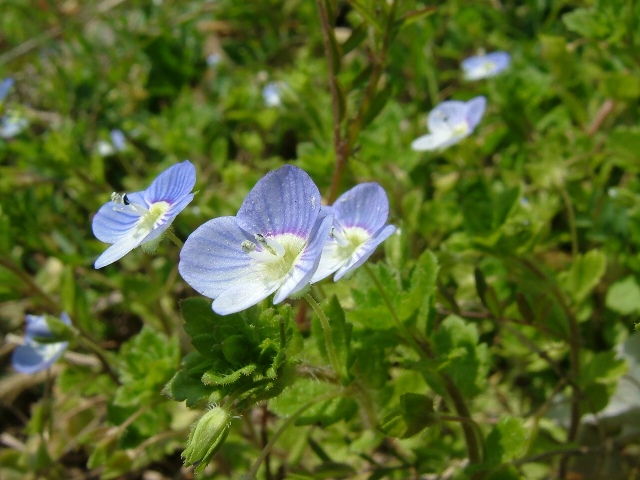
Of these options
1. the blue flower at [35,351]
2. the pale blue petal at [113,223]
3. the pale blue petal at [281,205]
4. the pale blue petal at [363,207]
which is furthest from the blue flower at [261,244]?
the blue flower at [35,351]

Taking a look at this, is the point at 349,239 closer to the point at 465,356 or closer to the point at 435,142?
the point at 465,356

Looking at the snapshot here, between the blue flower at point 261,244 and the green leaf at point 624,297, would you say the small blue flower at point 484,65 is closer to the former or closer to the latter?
the green leaf at point 624,297

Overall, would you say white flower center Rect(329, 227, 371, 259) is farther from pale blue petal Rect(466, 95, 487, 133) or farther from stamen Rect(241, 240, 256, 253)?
pale blue petal Rect(466, 95, 487, 133)

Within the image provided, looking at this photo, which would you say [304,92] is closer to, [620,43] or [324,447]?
[620,43]

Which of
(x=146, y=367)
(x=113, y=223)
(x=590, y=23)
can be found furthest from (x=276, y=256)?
(x=590, y=23)

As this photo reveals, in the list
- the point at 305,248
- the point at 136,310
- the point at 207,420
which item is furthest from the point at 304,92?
the point at 207,420

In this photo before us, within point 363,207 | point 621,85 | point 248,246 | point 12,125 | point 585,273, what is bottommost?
point 585,273

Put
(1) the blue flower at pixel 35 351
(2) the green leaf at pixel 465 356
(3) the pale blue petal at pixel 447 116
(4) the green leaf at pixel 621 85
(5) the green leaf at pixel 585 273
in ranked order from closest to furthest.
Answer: (2) the green leaf at pixel 465 356 < (5) the green leaf at pixel 585 273 < (1) the blue flower at pixel 35 351 < (4) the green leaf at pixel 621 85 < (3) the pale blue petal at pixel 447 116
